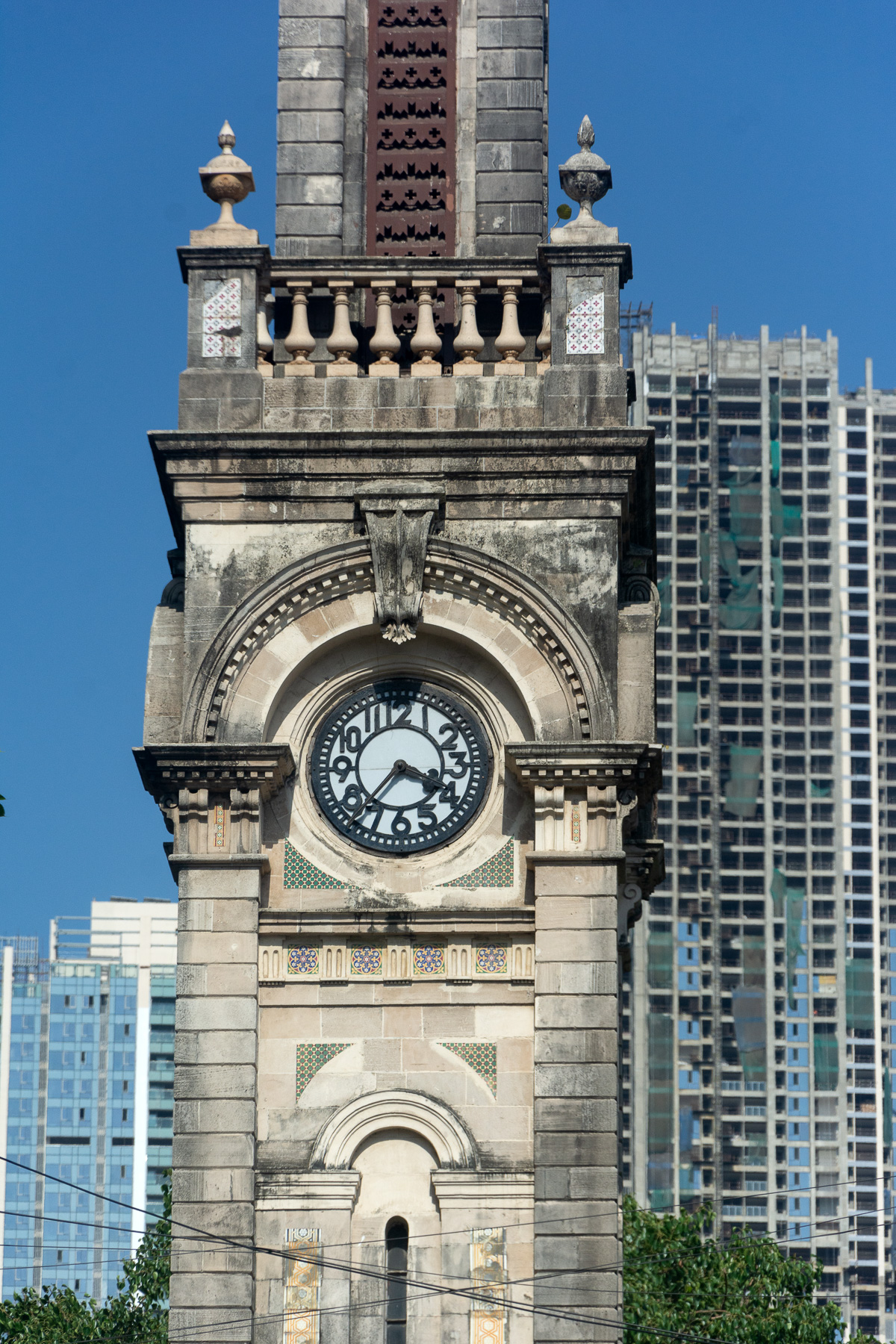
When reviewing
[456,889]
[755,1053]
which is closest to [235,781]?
[456,889]

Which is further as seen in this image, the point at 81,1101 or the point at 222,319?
the point at 81,1101

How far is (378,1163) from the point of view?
29.9m

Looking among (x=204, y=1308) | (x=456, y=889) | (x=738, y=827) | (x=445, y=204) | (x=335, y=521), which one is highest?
(x=738, y=827)

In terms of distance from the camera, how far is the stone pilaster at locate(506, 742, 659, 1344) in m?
28.9

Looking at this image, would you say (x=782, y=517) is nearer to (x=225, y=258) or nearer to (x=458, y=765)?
(x=225, y=258)

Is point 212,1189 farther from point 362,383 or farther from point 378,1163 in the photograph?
point 362,383

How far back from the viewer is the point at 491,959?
99.7 feet

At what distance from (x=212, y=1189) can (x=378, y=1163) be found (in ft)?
6.44

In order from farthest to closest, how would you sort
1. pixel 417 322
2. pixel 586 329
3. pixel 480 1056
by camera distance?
pixel 417 322 → pixel 586 329 → pixel 480 1056

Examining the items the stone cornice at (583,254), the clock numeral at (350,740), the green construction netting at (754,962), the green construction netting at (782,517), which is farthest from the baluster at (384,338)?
the green construction netting at (782,517)

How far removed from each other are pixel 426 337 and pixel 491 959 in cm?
777

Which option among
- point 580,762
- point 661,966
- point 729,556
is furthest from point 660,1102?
point 580,762

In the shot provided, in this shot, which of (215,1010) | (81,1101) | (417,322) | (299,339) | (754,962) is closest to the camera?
(215,1010)

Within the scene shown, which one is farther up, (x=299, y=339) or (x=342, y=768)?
(x=299, y=339)
